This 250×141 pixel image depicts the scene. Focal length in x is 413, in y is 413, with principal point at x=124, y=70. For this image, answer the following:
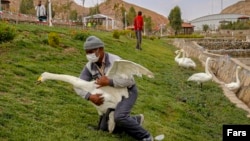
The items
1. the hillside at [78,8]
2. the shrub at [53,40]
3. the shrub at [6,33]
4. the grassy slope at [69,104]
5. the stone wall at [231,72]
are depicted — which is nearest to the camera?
the grassy slope at [69,104]

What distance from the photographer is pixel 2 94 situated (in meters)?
5.82

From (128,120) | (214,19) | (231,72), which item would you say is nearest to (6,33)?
(128,120)

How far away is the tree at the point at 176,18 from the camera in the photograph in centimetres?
5356

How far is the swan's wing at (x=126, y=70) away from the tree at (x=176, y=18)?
1949 inches

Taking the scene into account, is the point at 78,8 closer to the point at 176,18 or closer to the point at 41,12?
the point at 176,18

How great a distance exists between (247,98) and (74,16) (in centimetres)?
4695

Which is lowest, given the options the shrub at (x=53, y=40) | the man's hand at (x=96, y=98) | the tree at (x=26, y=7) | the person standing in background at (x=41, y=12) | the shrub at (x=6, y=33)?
the man's hand at (x=96, y=98)

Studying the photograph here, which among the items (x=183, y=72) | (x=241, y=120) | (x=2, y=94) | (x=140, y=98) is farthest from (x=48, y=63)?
(x=183, y=72)

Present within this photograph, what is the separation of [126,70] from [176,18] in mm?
49678

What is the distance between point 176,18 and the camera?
176 ft

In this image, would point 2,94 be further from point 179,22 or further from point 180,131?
point 179,22

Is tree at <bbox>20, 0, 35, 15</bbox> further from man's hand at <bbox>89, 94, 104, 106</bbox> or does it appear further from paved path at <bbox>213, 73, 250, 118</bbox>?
man's hand at <bbox>89, 94, 104, 106</bbox>

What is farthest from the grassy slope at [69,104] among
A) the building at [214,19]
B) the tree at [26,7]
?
the building at [214,19]

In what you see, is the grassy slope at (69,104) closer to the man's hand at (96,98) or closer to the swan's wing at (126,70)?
the man's hand at (96,98)
